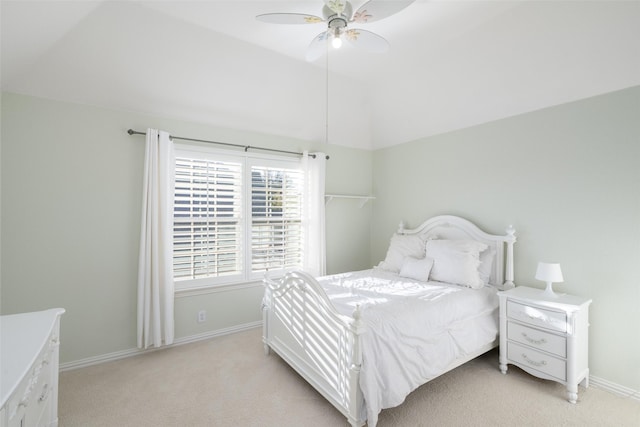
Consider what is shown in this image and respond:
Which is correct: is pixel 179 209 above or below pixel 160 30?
below

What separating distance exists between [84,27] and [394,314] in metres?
3.24

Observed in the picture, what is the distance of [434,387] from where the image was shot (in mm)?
2414

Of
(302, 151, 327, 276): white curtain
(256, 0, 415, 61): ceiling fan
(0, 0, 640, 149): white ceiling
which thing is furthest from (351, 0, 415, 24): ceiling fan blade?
(302, 151, 327, 276): white curtain

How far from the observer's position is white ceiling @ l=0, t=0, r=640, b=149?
2.20 metres

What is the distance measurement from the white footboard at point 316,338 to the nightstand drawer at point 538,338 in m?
1.60

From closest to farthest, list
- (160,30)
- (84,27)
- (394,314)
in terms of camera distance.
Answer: (394,314) → (84,27) → (160,30)

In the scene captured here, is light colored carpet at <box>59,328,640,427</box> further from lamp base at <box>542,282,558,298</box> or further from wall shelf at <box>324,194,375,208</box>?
wall shelf at <box>324,194,375,208</box>

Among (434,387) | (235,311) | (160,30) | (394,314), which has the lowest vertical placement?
(434,387)

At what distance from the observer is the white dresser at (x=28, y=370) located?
3.40 feet

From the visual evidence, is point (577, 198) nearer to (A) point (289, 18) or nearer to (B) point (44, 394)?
(A) point (289, 18)

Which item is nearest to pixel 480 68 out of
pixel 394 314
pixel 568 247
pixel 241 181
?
pixel 568 247

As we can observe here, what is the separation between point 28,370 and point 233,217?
2.45m

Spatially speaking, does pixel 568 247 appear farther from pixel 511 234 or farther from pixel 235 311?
pixel 235 311

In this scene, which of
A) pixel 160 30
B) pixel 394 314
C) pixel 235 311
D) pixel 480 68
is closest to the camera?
pixel 394 314
